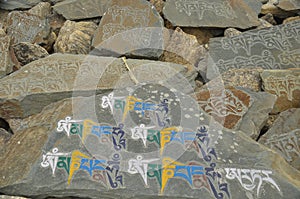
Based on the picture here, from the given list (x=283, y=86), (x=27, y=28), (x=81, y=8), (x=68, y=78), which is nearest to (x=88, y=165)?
(x=68, y=78)

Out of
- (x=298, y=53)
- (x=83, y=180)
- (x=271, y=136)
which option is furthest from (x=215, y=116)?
(x=298, y=53)

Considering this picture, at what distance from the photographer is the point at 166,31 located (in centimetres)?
483

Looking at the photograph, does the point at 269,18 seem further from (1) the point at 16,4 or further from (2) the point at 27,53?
(1) the point at 16,4

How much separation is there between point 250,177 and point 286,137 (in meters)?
0.84

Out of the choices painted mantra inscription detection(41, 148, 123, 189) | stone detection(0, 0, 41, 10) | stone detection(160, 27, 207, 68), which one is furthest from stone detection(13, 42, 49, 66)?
painted mantra inscription detection(41, 148, 123, 189)

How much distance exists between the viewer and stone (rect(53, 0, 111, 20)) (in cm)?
529

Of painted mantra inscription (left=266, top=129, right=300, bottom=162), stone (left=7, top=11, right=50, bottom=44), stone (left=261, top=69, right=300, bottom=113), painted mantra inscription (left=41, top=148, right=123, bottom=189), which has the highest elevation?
stone (left=7, top=11, right=50, bottom=44)

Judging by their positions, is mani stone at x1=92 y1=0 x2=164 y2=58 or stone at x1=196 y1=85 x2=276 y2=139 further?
mani stone at x1=92 y1=0 x2=164 y2=58

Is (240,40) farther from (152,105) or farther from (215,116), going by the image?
(152,105)

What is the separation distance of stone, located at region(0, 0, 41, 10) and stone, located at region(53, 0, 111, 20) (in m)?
0.52

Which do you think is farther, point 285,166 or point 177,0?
point 177,0

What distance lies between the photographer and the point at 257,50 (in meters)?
4.41

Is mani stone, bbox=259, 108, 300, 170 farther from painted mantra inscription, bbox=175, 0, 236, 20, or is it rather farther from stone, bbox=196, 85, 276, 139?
painted mantra inscription, bbox=175, 0, 236, 20

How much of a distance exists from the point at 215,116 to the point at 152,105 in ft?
1.98
